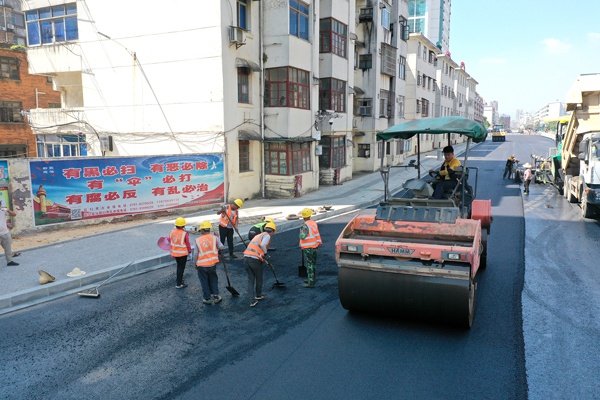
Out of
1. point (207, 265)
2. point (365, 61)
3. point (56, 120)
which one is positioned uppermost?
point (365, 61)

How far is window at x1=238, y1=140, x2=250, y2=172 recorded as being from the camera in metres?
21.4

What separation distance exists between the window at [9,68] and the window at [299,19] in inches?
1047

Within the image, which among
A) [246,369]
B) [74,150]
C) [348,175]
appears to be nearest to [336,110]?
[348,175]

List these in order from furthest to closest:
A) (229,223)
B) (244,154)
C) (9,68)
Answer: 1. (9,68)
2. (244,154)
3. (229,223)

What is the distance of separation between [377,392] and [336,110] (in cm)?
2314

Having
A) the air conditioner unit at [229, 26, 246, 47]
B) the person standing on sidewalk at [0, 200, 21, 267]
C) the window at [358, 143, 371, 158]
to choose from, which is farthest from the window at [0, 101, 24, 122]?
the person standing on sidewalk at [0, 200, 21, 267]

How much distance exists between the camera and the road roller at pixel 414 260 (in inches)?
266

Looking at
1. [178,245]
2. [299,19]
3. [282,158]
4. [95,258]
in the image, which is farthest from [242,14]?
[178,245]

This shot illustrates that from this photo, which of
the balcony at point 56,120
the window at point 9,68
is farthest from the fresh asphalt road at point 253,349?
the window at point 9,68

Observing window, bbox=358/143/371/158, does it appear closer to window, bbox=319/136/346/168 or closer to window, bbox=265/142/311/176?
window, bbox=319/136/346/168

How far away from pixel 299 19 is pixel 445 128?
15947 mm

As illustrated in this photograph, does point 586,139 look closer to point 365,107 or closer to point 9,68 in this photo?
point 365,107

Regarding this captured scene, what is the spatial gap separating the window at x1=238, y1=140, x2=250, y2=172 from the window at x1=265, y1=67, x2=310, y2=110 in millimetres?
2336

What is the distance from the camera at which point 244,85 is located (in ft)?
69.7
